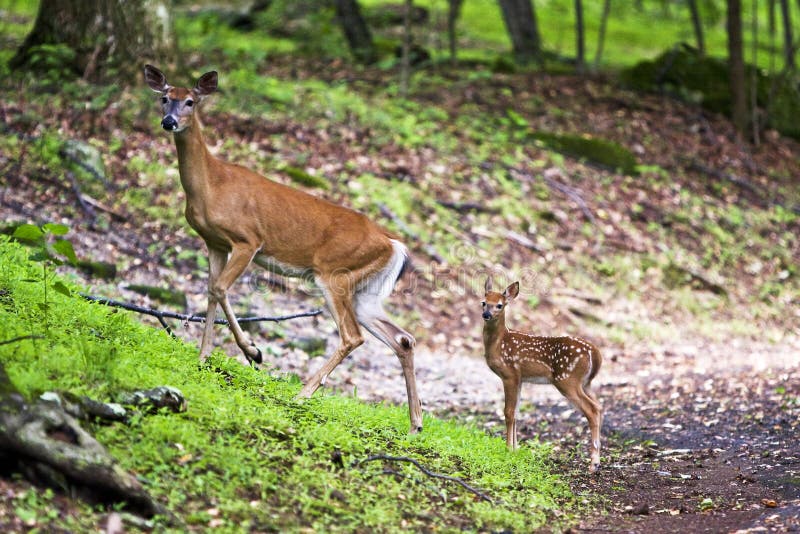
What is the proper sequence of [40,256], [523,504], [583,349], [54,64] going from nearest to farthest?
[40,256], [523,504], [583,349], [54,64]

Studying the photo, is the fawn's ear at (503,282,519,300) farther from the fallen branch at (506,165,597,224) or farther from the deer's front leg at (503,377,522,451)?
the fallen branch at (506,165,597,224)

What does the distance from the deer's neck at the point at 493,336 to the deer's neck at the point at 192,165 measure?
103 inches

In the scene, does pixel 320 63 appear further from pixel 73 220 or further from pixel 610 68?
pixel 73 220

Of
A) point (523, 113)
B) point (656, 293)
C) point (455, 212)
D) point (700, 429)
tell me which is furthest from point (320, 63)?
point (700, 429)

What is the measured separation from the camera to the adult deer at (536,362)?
724 cm

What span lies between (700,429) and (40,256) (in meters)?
5.73

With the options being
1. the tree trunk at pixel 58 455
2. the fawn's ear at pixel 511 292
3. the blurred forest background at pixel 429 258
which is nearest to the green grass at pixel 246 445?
the blurred forest background at pixel 429 258

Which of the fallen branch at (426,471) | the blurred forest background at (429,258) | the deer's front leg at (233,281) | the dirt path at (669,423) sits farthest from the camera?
the deer's front leg at (233,281)

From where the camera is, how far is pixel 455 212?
1321cm

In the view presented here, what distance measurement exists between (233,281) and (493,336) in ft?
7.55

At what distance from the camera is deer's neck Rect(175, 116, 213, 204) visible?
6523 mm

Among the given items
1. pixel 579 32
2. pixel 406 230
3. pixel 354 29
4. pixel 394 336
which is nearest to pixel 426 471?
pixel 394 336

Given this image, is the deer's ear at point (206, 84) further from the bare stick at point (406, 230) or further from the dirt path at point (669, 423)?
the bare stick at point (406, 230)

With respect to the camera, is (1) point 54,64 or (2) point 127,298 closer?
(2) point 127,298
